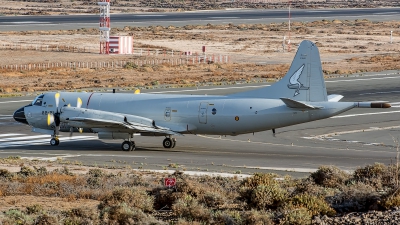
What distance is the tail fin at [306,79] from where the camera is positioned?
143ft

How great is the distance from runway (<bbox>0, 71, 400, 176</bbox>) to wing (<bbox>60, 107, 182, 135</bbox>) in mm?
1480

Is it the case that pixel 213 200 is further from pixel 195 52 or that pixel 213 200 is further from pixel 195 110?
pixel 195 52

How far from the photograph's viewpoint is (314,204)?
74.3ft

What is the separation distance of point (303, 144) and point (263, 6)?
506 ft

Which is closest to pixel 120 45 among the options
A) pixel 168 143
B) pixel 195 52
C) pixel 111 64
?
pixel 111 64

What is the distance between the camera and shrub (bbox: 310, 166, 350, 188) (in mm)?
29795

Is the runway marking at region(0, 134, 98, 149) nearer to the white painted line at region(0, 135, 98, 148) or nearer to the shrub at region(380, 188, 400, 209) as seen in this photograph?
the white painted line at region(0, 135, 98, 148)

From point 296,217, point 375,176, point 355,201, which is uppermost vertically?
point 296,217

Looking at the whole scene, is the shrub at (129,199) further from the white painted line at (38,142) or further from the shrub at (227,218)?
the white painted line at (38,142)

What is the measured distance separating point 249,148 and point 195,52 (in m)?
61.5

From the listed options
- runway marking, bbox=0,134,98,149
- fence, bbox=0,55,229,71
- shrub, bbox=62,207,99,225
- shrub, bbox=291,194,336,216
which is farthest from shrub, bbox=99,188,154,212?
fence, bbox=0,55,229,71

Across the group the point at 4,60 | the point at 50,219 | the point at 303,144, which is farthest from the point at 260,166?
the point at 4,60

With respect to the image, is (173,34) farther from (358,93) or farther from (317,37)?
(358,93)

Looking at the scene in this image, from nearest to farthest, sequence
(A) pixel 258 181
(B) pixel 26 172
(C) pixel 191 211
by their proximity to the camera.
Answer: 1. (C) pixel 191 211
2. (A) pixel 258 181
3. (B) pixel 26 172
